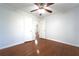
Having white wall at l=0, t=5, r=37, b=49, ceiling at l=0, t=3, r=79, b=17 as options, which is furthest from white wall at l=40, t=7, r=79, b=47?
white wall at l=0, t=5, r=37, b=49

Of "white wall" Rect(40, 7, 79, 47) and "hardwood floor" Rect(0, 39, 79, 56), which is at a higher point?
"white wall" Rect(40, 7, 79, 47)

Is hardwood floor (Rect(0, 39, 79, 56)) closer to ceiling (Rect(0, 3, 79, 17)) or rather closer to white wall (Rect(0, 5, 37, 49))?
white wall (Rect(0, 5, 37, 49))

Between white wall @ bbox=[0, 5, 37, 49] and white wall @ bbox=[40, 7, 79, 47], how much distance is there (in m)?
0.26

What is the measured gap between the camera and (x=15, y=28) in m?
1.74

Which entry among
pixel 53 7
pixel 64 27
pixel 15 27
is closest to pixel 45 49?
pixel 64 27

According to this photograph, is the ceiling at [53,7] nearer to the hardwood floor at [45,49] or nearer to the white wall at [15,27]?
the white wall at [15,27]

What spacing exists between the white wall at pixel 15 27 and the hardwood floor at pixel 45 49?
0.40 feet

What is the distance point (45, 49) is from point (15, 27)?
0.68 m

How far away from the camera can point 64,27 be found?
1756 millimetres

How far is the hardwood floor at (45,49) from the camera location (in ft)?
5.71

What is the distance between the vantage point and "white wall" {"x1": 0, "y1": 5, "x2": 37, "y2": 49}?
1.67m

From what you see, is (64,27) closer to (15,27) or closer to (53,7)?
(53,7)

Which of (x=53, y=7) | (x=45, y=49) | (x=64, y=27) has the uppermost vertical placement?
(x=53, y=7)

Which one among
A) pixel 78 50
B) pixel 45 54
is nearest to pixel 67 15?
pixel 78 50
